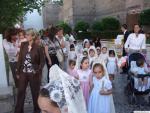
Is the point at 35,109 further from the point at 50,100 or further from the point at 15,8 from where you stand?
the point at 15,8

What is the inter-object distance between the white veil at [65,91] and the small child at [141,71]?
616 centimetres

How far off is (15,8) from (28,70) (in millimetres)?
6937

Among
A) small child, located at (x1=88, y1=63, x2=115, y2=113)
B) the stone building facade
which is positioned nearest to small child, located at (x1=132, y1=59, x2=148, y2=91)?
small child, located at (x1=88, y1=63, x2=115, y2=113)

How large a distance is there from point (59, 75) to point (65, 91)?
0.17m

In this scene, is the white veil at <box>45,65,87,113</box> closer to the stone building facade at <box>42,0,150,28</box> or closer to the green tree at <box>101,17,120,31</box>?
the green tree at <box>101,17,120,31</box>

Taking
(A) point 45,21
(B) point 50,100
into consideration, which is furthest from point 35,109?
(A) point 45,21

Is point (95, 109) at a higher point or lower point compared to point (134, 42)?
lower

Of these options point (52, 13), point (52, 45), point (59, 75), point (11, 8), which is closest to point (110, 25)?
point (11, 8)

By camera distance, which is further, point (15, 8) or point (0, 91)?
point (15, 8)

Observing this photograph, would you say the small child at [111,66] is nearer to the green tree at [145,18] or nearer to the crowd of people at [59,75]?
the crowd of people at [59,75]

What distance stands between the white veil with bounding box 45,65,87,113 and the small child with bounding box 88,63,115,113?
387cm

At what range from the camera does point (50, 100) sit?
338 centimetres

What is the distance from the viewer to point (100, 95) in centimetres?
756

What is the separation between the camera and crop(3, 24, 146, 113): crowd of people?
3.44 meters
